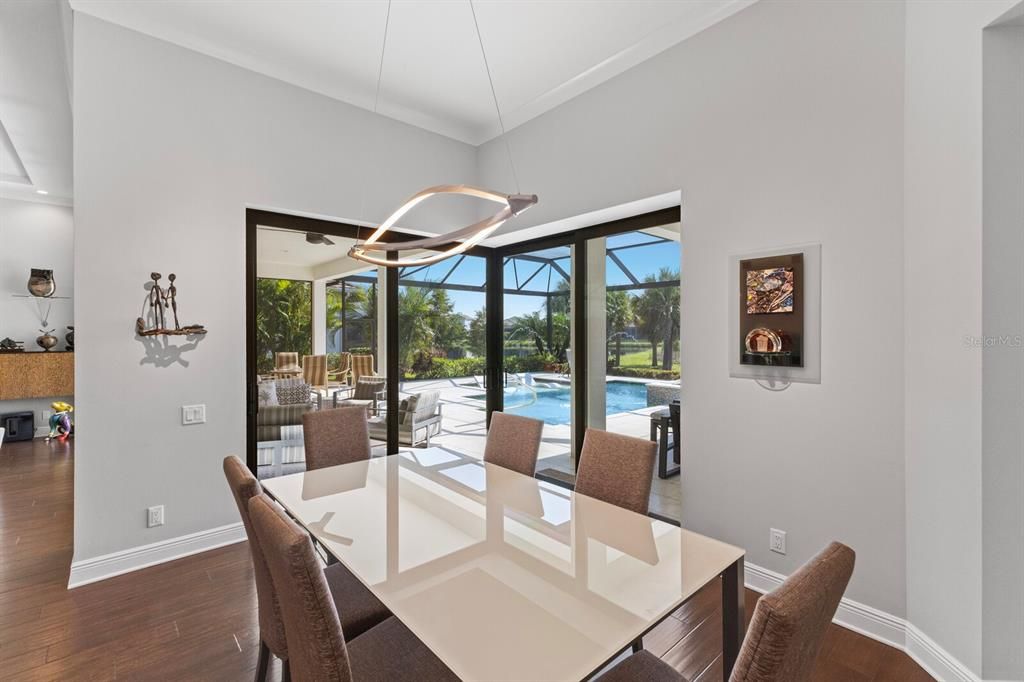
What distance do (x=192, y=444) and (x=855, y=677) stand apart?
366 cm

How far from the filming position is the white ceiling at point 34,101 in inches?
115

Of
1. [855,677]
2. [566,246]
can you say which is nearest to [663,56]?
[566,246]

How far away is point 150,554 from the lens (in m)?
2.83

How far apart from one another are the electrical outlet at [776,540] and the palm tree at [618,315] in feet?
4.93

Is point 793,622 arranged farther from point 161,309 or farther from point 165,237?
point 165,237

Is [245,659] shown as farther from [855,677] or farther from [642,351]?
[642,351]

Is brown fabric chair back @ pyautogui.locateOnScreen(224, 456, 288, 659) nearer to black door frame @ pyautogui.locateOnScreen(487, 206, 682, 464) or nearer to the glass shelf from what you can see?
black door frame @ pyautogui.locateOnScreen(487, 206, 682, 464)

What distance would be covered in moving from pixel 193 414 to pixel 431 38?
2818 mm

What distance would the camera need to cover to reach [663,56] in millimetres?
2963

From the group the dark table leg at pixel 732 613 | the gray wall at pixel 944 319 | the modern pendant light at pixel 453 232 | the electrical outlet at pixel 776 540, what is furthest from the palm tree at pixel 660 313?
the dark table leg at pixel 732 613

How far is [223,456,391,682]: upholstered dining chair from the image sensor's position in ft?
4.75

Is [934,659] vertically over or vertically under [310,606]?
under

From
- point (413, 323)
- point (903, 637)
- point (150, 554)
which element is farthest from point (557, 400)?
point (150, 554)

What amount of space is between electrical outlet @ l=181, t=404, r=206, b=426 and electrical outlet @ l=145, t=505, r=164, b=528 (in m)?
0.52
